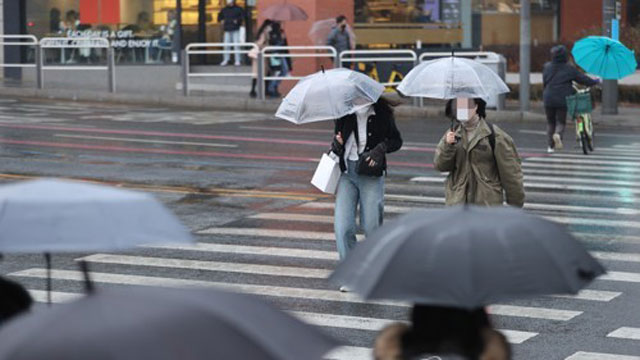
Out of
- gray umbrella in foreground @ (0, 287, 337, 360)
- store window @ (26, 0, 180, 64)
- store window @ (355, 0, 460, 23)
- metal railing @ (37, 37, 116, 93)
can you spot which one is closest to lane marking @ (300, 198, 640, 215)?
gray umbrella in foreground @ (0, 287, 337, 360)

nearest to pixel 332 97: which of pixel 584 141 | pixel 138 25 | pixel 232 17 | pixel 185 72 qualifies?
pixel 584 141

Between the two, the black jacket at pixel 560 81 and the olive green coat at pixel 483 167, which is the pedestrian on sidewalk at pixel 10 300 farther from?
the black jacket at pixel 560 81

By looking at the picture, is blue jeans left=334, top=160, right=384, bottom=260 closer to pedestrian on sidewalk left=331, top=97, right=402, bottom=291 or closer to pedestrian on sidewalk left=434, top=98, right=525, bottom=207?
pedestrian on sidewalk left=331, top=97, right=402, bottom=291

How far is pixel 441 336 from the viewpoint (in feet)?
14.8

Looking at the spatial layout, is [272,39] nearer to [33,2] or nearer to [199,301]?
[33,2]

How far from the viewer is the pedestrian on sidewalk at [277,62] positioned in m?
30.4

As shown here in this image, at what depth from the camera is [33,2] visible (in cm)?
3703

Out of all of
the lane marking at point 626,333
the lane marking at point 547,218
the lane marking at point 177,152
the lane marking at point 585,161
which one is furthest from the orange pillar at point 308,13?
the lane marking at point 626,333

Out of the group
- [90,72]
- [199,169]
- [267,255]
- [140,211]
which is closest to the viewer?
[140,211]

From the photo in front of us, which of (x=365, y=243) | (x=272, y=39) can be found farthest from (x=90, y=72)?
(x=365, y=243)

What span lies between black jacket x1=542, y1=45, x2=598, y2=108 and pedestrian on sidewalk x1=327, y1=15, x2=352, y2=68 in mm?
10063

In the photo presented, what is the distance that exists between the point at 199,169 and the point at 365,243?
13.6 meters

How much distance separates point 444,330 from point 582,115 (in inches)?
648

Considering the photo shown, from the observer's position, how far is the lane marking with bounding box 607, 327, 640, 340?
8750mm
